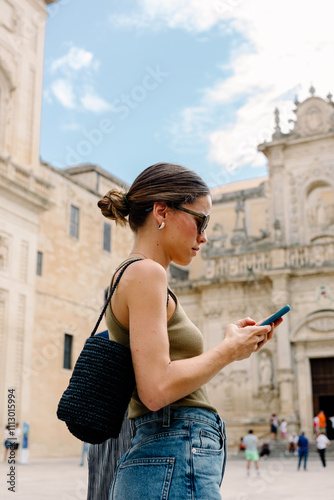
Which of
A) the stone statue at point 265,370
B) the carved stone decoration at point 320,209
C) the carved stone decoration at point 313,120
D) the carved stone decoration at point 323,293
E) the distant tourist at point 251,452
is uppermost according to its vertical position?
the carved stone decoration at point 313,120

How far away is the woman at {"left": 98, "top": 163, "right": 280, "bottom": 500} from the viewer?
1870 mm

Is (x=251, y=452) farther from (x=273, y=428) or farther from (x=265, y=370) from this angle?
(x=265, y=370)

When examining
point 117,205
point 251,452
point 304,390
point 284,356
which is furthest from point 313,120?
point 117,205

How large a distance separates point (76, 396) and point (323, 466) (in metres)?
18.5

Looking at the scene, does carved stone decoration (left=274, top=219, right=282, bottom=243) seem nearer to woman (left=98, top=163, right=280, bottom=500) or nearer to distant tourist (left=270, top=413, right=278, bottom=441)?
distant tourist (left=270, top=413, right=278, bottom=441)

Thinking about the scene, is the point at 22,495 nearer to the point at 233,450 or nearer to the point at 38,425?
the point at 38,425

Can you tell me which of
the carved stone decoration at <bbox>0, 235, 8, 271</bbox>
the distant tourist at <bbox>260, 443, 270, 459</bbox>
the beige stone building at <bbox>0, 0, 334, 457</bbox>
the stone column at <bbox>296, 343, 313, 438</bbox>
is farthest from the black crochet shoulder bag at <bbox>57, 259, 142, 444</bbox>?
the stone column at <bbox>296, 343, 313, 438</bbox>

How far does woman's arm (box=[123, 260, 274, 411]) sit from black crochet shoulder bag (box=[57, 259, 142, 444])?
0.08m

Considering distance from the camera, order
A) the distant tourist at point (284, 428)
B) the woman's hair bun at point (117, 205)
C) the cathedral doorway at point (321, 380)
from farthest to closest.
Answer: the cathedral doorway at point (321, 380), the distant tourist at point (284, 428), the woman's hair bun at point (117, 205)

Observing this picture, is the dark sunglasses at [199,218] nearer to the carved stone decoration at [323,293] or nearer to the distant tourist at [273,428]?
the distant tourist at [273,428]

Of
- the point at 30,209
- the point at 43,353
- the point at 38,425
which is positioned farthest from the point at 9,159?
the point at 38,425

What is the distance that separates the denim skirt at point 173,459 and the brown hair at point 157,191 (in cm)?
76

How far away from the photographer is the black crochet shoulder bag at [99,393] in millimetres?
1909

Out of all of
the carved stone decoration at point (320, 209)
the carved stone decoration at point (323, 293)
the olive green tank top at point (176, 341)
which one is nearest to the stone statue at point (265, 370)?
the carved stone decoration at point (323, 293)
